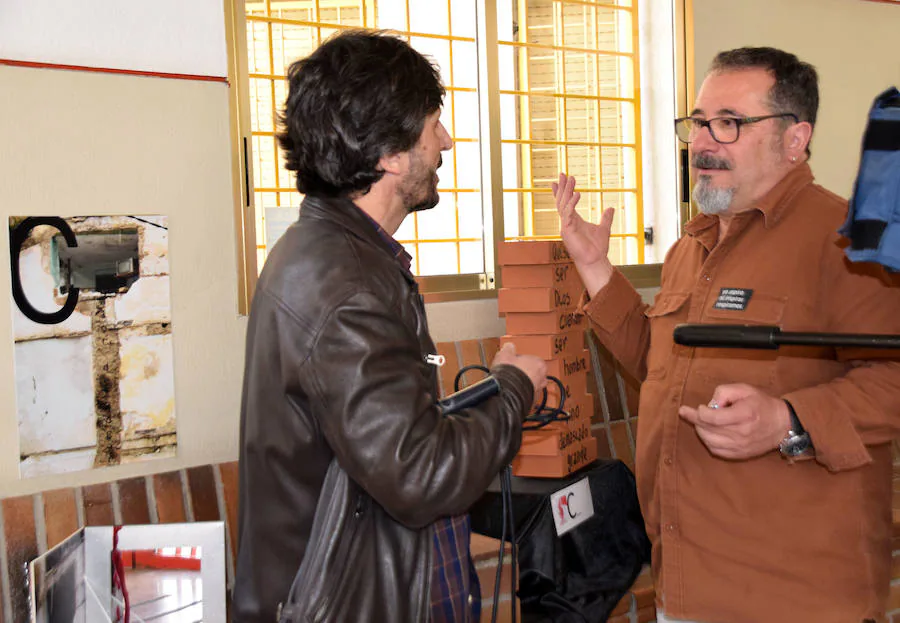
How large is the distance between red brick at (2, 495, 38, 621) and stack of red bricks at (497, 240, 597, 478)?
60.2 inches

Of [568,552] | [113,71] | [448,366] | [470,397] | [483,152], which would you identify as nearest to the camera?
[470,397]

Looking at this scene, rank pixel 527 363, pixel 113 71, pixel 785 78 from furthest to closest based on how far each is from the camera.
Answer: pixel 113 71 < pixel 785 78 < pixel 527 363

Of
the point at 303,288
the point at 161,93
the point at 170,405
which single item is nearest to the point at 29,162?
the point at 161,93

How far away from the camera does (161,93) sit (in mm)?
2645

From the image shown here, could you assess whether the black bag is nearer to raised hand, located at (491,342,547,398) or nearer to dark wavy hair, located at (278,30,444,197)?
raised hand, located at (491,342,547,398)

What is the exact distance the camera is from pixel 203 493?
2.63 metres

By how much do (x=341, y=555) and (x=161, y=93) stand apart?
6.05 ft

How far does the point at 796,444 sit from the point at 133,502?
1853mm

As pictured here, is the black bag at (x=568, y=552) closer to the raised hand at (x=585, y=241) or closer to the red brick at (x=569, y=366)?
the red brick at (x=569, y=366)

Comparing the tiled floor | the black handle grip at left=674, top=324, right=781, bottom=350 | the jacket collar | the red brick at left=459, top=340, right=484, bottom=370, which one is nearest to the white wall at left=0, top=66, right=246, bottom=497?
the tiled floor

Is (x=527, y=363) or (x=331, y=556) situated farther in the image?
(x=527, y=363)

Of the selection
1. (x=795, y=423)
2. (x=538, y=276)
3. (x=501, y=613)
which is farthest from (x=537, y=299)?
(x=795, y=423)

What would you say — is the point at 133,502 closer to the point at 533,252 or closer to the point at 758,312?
the point at 533,252

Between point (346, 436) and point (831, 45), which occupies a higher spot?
point (831, 45)
